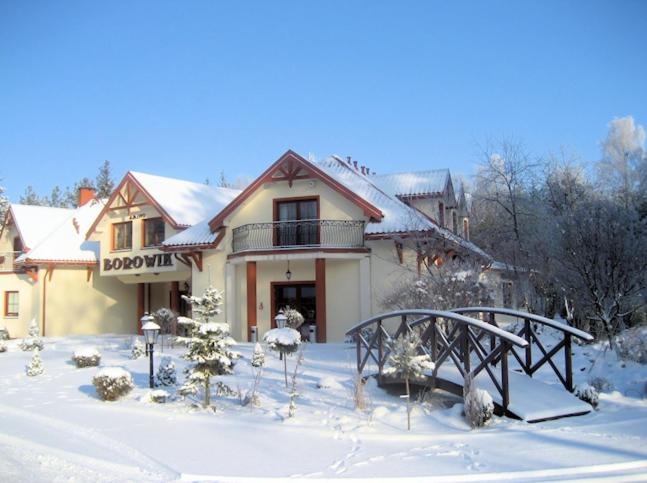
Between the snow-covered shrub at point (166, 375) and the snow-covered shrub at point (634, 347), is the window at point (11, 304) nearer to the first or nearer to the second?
the snow-covered shrub at point (166, 375)

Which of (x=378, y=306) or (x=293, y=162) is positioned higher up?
(x=293, y=162)

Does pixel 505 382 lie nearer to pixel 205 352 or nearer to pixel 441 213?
pixel 205 352

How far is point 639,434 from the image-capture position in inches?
285

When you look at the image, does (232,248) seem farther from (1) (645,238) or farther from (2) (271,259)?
(1) (645,238)

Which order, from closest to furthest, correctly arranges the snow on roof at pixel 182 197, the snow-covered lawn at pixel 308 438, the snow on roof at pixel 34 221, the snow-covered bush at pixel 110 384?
the snow-covered lawn at pixel 308 438 < the snow-covered bush at pixel 110 384 < the snow on roof at pixel 182 197 < the snow on roof at pixel 34 221

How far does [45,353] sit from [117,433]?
1156 cm

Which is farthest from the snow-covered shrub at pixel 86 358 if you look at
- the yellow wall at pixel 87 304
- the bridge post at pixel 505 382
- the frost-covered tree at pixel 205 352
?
the yellow wall at pixel 87 304

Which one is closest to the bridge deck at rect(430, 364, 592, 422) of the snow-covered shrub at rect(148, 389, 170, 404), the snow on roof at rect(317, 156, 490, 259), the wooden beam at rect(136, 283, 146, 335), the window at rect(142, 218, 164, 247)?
the snow-covered shrub at rect(148, 389, 170, 404)

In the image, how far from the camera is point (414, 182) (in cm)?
2339

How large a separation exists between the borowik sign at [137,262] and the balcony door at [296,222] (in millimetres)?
5690

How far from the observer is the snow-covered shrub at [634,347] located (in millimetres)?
11040

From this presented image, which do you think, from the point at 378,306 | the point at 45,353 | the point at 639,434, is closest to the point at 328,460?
the point at 639,434

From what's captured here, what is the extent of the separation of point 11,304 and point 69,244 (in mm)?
4233

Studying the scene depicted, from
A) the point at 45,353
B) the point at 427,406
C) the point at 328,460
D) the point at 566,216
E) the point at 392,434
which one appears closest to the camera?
the point at 328,460
